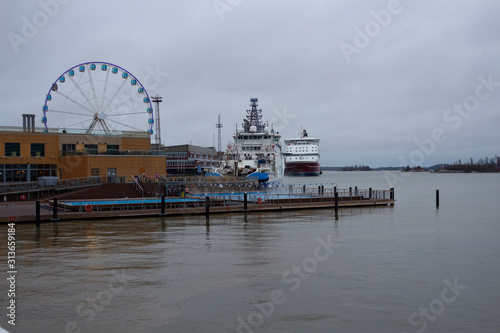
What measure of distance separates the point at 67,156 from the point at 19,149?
4670 mm

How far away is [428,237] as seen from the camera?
30031mm

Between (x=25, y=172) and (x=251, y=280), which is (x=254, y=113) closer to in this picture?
(x=25, y=172)

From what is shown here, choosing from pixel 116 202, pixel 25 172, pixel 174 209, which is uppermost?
pixel 25 172

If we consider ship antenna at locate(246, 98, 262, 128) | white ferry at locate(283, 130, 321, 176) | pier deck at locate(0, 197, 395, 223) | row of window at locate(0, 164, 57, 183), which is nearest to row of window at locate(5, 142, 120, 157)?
row of window at locate(0, 164, 57, 183)

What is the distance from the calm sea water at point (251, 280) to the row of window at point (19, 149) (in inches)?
779

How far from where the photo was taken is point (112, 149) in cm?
5191

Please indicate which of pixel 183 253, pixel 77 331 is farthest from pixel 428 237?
pixel 77 331

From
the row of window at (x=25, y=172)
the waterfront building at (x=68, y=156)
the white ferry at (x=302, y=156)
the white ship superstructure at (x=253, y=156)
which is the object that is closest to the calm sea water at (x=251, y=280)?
the waterfront building at (x=68, y=156)

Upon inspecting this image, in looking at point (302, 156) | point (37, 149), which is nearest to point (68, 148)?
point (37, 149)

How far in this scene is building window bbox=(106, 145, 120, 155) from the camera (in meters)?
50.6

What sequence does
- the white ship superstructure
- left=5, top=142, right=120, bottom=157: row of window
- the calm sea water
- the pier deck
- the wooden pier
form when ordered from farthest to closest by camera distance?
1. the white ship superstructure
2. left=5, top=142, right=120, bottom=157: row of window
3. the wooden pier
4. the pier deck
5. the calm sea water

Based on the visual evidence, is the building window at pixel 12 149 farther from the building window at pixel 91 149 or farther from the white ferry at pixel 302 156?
the white ferry at pixel 302 156

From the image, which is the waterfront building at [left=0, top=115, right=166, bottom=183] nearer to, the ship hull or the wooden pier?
the wooden pier

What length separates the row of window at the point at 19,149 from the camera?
47656 millimetres
